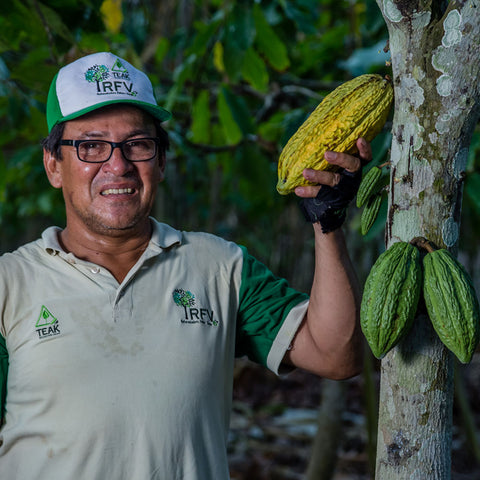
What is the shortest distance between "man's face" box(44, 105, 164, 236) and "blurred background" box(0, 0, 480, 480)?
0.40 m

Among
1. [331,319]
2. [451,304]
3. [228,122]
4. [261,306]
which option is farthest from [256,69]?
[451,304]

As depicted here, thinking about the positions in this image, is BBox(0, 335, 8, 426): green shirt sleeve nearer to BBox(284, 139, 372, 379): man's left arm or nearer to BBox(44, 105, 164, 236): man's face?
BBox(44, 105, 164, 236): man's face

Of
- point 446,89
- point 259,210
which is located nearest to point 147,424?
point 446,89

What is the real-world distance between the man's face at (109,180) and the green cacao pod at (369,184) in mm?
649

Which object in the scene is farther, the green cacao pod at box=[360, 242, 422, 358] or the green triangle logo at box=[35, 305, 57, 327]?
the green triangle logo at box=[35, 305, 57, 327]

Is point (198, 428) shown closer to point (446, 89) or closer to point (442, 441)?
point (442, 441)

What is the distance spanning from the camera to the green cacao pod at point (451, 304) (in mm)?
908

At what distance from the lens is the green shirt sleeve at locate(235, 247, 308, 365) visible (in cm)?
156

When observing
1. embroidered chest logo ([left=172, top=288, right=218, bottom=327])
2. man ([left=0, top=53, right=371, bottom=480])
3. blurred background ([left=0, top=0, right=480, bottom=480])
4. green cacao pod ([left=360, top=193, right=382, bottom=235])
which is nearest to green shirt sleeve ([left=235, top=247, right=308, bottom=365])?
man ([left=0, top=53, right=371, bottom=480])

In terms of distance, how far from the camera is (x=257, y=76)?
92.8 inches

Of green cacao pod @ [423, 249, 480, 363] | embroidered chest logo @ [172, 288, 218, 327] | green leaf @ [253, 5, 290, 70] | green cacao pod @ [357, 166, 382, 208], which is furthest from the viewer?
green leaf @ [253, 5, 290, 70]

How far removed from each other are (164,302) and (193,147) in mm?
1201

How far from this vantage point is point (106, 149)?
4.95 ft

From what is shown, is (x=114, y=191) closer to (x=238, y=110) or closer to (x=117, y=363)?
(x=117, y=363)
